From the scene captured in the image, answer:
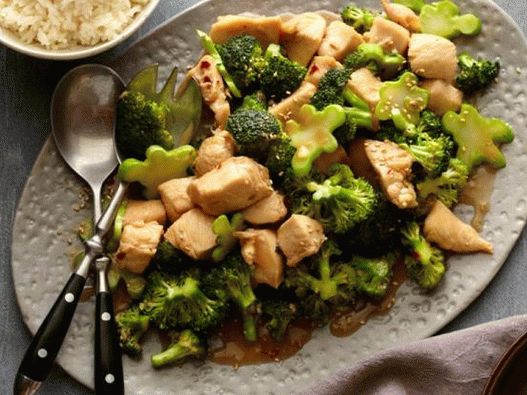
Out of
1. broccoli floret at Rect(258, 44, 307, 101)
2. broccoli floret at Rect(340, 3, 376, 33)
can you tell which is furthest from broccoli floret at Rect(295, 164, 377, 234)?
broccoli floret at Rect(340, 3, 376, 33)

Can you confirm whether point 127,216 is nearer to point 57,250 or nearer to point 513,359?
point 57,250

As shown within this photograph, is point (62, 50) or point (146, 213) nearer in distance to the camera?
point (146, 213)

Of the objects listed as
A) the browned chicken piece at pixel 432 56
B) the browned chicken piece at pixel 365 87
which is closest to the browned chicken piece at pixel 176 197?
the browned chicken piece at pixel 365 87

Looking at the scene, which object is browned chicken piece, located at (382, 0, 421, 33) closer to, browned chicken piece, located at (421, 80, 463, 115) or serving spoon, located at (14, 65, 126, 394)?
browned chicken piece, located at (421, 80, 463, 115)

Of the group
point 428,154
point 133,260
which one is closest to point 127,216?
point 133,260

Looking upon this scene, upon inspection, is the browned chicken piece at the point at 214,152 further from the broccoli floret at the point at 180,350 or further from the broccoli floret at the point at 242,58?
the broccoli floret at the point at 180,350

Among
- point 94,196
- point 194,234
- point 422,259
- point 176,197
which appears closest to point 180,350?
point 194,234

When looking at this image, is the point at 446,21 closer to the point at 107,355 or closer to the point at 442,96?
the point at 442,96
